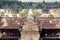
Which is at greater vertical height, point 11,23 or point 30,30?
point 11,23

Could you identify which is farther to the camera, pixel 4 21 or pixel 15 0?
pixel 15 0

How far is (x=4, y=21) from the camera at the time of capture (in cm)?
796

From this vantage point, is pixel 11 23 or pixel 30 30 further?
pixel 11 23

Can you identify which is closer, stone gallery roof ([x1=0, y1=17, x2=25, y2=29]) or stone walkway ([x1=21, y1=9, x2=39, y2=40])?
stone walkway ([x1=21, y1=9, x2=39, y2=40])

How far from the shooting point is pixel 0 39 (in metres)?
8.02

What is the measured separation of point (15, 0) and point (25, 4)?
261cm

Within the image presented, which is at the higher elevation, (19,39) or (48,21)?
(48,21)

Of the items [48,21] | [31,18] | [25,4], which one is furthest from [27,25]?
[25,4]

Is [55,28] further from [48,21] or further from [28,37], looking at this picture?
[28,37]

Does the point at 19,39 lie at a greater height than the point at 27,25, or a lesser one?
lesser

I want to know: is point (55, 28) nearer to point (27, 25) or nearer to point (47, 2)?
point (27, 25)

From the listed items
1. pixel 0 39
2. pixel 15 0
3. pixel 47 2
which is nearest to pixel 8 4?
pixel 15 0

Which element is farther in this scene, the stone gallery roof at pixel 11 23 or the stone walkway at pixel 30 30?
the stone gallery roof at pixel 11 23

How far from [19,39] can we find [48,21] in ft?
3.86
